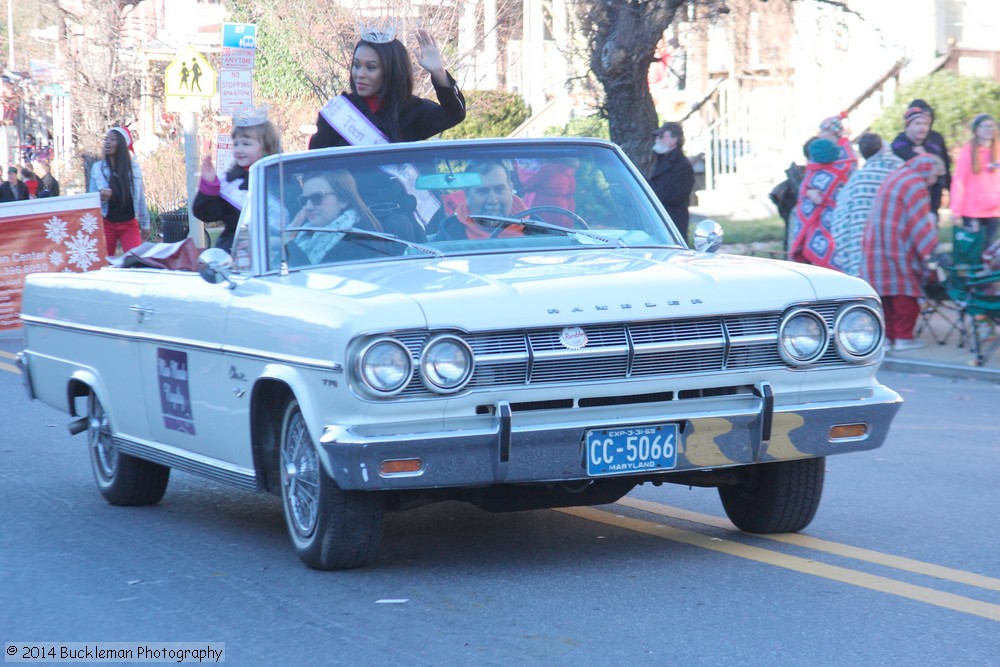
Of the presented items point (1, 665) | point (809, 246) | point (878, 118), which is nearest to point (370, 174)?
point (1, 665)

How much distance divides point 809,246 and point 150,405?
30.9 feet

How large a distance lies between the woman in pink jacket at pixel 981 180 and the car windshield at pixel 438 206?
9.18m

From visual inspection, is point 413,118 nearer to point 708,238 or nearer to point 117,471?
point 708,238

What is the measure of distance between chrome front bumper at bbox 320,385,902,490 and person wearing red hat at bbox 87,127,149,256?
12488mm

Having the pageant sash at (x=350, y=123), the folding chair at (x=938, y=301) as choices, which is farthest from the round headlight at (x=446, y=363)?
the folding chair at (x=938, y=301)

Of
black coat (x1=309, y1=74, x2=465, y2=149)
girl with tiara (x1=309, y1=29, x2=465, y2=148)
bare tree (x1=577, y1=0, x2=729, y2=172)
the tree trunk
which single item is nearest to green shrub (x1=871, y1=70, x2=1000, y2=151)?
bare tree (x1=577, y1=0, x2=729, y2=172)

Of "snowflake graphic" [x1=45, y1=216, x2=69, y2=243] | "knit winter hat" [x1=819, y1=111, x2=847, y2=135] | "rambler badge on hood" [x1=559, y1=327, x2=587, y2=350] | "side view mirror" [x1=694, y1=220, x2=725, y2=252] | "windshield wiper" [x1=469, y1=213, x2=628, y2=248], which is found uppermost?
"knit winter hat" [x1=819, y1=111, x2=847, y2=135]

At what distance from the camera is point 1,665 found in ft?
16.1

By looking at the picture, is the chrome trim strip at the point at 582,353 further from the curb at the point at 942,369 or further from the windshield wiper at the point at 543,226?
the curb at the point at 942,369

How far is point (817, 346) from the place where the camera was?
5715 millimetres

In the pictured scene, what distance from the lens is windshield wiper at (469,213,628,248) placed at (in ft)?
21.2

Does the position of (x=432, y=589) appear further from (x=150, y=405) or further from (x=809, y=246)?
(x=809, y=246)

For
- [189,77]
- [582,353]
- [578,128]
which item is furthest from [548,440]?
[578,128]

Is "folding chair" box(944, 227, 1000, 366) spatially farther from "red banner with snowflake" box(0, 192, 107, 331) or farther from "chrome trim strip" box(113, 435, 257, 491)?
"red banner with snowflake" box(0, 192, 107, 331)
